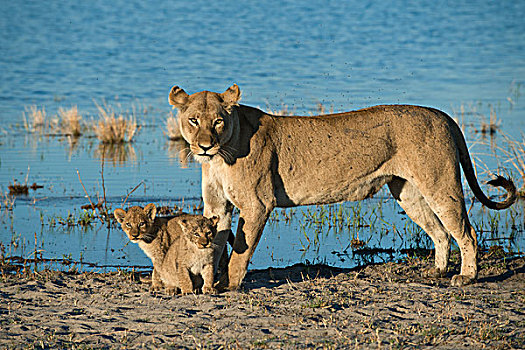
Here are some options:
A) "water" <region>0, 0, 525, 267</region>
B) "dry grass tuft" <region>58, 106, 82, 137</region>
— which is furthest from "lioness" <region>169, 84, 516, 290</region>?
"dry grass tuft" <region>58, 106, 82, 137</region>

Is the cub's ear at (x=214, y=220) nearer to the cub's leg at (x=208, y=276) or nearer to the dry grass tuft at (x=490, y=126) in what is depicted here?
the cub's leg at (x=208, y=276)

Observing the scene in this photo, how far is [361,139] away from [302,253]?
7.85ft

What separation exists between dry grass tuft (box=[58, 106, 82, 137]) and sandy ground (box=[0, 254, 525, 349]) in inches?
435

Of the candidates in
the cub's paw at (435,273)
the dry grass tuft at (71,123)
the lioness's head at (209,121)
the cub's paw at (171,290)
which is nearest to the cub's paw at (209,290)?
the cub's paw at (171,290)

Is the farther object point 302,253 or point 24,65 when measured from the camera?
point 24,65

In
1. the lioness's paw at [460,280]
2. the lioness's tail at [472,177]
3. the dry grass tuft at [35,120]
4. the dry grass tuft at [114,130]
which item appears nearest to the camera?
the lioness's paw at [460,280]

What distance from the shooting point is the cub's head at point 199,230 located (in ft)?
25.5

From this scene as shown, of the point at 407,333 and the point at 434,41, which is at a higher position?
the point at 434,41

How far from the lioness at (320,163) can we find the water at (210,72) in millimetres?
1770

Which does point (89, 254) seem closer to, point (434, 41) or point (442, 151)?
point (442, 151)

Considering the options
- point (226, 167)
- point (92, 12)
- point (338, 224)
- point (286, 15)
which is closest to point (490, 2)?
point (286, 15)

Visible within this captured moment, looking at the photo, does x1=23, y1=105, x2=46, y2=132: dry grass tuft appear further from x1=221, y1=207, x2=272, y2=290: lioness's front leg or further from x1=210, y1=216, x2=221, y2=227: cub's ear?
x1=221, y1=207, x2=272, y2=290: lioness's front leg

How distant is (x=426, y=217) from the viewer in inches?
361

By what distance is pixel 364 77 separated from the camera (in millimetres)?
26719
